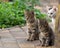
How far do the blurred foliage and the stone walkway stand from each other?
586mm

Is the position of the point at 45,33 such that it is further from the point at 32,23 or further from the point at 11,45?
the point at 11,45

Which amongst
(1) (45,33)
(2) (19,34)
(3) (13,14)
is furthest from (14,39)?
(3) (13,14)

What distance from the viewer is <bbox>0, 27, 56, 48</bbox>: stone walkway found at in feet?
22.4

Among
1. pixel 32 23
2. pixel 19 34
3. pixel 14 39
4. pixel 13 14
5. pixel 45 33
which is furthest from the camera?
pixel 13 14

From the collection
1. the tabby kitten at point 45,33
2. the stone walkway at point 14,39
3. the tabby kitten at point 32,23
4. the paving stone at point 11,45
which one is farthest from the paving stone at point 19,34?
the tabby kitten at point 45,33

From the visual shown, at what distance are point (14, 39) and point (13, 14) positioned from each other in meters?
2.32

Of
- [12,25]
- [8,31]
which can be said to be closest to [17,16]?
[12,25]

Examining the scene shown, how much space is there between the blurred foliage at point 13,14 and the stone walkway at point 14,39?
586 millimetres

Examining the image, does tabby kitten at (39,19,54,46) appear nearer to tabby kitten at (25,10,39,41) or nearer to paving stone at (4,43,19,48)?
tabby kitten at (25,10,39,41)

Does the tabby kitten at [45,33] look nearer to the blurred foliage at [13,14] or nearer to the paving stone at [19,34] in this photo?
the paving stone at [19,34]

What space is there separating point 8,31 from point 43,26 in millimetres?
1821

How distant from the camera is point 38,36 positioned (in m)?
7.25

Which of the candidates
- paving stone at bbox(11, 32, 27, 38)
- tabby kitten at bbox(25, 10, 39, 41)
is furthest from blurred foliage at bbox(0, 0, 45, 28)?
tabby kitten at bbox(25, 10, 39, 41)

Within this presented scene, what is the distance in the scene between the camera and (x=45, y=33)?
664cm
